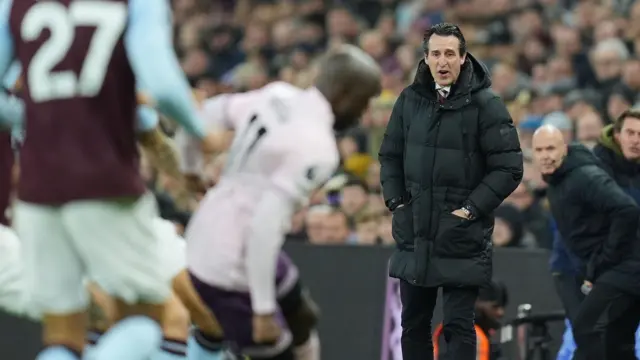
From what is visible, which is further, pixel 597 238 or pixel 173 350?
pixel 597 238

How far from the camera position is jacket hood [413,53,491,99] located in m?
8.39

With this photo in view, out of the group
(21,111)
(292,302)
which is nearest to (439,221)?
(292,302)

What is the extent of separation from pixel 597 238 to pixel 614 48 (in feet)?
16.7

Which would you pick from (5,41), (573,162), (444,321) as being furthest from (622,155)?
(5,41)

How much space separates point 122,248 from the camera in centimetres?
661

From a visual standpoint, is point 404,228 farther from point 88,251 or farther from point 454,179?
point 88,251

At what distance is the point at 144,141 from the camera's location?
7504mm

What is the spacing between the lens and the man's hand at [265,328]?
7.13 m

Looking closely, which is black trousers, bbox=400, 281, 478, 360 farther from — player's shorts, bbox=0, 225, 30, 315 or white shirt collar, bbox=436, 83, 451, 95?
player's shorts, bbox=0, 225, 30, 315

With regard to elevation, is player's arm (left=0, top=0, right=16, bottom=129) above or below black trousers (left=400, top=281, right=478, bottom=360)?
above

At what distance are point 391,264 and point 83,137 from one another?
8.17 feet

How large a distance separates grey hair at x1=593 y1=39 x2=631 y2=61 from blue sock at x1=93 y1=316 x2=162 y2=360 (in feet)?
28.2

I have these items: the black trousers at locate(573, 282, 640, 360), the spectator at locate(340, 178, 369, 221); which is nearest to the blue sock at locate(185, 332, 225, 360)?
the black trousers at locate(573, 282, 640, 360)

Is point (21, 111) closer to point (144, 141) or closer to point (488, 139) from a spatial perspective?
point (144, 141)
